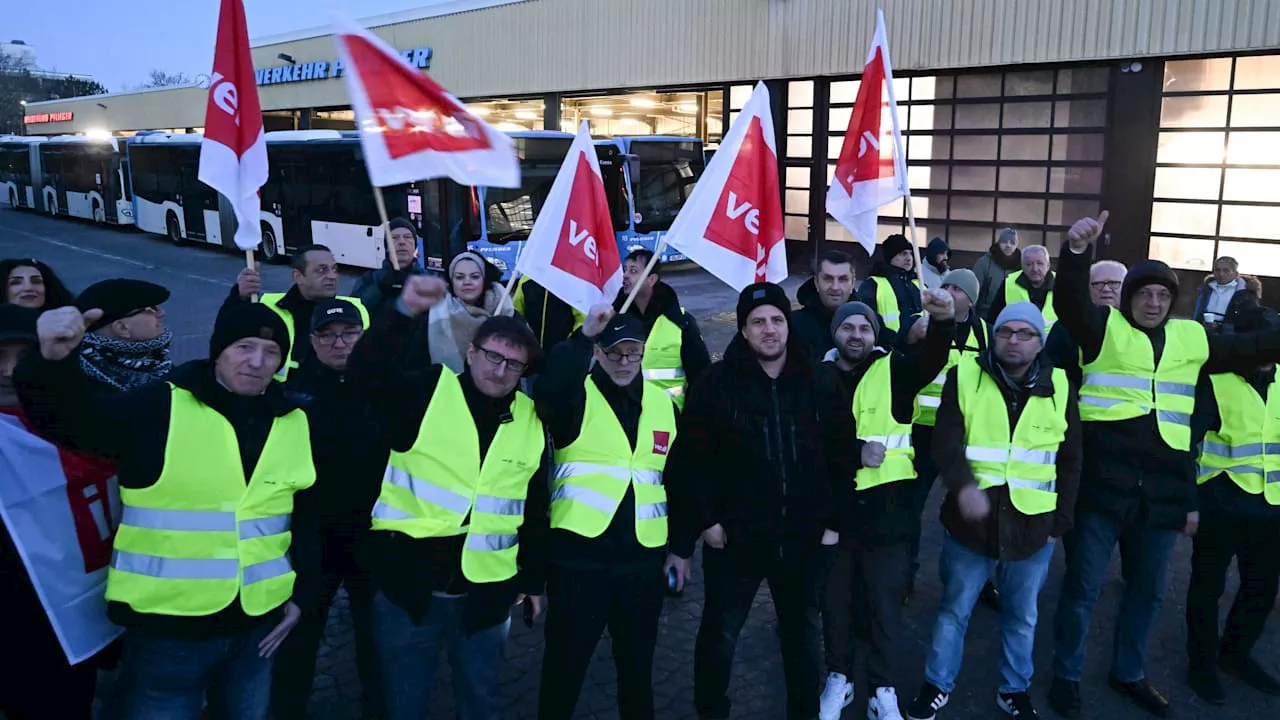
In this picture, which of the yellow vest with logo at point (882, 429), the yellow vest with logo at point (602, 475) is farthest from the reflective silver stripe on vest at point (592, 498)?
the yellow vest with logo at point (882, 429)

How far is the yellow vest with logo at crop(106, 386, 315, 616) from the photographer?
2740 mm

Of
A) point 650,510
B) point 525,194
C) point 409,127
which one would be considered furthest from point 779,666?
point 525,194

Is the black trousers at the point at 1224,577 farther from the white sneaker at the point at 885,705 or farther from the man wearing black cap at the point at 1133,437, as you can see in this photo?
the white sneaker at the point at 885,705

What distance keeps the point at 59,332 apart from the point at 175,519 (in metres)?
0.65

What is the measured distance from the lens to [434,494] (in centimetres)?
315

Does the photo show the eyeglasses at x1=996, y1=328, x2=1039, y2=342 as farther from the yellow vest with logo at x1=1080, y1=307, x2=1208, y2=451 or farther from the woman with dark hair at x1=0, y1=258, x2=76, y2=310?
the woman with dark hair at x1=0, y1=258, x2=76, y2=310

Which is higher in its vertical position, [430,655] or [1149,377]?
[1149,377]

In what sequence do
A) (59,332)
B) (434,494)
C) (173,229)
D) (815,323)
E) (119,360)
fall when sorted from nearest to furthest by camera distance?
(59,332), (434,494), (119,360), (815,323), (173,229)

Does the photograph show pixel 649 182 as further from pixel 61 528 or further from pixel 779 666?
pixel 61 528

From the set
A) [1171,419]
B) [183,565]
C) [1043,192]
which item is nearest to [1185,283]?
[1043,192]

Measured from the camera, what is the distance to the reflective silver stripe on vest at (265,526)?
9.43 feet

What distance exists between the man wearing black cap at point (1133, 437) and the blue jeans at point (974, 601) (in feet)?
1.07

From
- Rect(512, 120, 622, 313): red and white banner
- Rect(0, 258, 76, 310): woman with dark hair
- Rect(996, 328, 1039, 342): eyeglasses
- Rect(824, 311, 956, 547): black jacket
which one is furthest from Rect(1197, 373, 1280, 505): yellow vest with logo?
Rect(0, 258, 76, 310): woman with dark hair

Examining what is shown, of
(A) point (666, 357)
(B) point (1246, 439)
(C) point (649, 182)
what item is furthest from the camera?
(C) point (649, 182)
